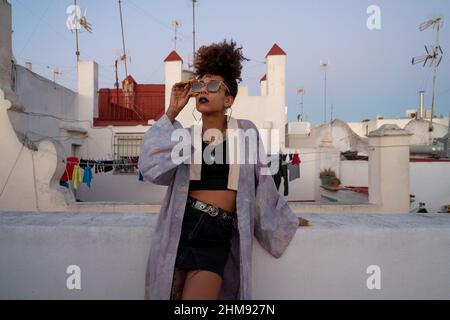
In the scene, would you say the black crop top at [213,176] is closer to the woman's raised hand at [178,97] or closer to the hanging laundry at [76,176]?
the woman's raised hand at [178,97]

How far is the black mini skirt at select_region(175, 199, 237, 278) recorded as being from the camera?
5.70 feet

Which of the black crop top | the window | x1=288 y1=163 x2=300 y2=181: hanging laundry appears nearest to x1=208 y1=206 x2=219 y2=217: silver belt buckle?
the black crop top

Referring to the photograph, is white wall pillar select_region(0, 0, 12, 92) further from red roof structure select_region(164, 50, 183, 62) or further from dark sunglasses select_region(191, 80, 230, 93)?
red roof structure select_region(164, 50, 183, 62)

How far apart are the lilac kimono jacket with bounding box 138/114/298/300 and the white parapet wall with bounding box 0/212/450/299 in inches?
5.2

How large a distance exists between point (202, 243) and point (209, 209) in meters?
0.17

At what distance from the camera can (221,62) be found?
2.02m

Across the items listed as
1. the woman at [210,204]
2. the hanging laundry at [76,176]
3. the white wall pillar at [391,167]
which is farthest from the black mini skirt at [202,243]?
the hanging laundry at [76,176]

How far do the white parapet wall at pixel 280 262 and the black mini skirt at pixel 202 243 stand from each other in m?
0.30

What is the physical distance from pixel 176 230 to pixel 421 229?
55.8 inches

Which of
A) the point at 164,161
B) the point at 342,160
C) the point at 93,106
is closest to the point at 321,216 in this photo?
the point at 164,161

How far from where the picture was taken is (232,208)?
187 centimetres

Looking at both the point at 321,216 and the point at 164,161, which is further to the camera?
the point at 321,216

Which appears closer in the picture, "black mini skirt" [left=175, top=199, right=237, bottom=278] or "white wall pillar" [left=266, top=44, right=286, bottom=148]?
"black mini skirt" [left=175, top=199, right=237, bottom=278]
